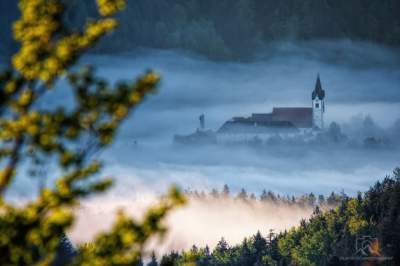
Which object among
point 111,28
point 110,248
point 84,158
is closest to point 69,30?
point 111,28

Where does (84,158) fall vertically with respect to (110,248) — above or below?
above

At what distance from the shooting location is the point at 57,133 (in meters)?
25.4

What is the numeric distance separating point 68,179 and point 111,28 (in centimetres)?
290

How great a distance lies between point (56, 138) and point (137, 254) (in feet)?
8.43

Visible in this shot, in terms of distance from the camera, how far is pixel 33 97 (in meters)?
25.3

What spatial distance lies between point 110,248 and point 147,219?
0.87m

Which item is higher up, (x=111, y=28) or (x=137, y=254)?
(x=111, y=28)

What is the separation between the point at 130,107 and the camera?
25844 millimetres

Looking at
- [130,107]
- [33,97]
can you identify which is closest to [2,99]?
[33,97]

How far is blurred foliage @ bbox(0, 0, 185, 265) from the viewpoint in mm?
25234

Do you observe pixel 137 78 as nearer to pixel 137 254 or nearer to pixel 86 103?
pixel 86 103

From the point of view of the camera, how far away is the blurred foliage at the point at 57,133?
2523 cm

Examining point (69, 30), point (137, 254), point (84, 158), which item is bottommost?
point (137, 254)

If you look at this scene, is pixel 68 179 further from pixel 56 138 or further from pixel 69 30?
pixel 69 30
